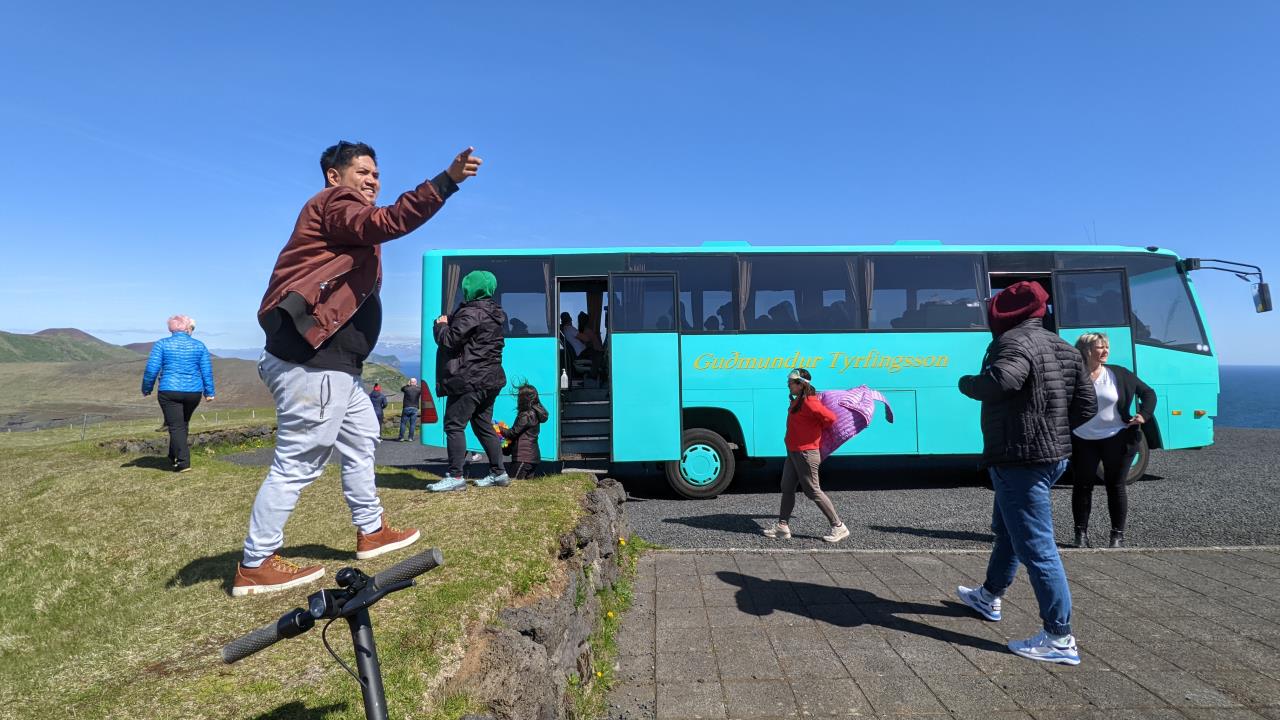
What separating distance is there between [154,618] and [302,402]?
4.27ft

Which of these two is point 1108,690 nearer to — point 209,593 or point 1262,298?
point 209,593

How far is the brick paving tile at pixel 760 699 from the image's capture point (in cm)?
328

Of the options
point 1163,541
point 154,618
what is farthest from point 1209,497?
point 154,618

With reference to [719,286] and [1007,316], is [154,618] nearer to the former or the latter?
[1007,316]

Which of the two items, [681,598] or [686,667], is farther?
[681,598]

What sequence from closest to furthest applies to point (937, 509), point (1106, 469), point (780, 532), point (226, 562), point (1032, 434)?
point (1032, 434)
point (226, 562)
point (1106, 469)
point (780, 532)
point (937, 509)

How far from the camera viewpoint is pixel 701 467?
9.24 meters

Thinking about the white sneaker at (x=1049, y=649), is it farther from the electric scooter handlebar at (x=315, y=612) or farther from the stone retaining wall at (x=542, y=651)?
the electric scooter handlebar at (x=315, y=612)

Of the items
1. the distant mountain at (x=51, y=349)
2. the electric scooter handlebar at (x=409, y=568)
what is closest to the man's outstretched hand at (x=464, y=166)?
the electric scooter handlebar at (x=409, y=568)

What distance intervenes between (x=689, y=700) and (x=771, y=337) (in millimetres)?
6397

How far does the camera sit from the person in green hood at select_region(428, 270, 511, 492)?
592 centimetres

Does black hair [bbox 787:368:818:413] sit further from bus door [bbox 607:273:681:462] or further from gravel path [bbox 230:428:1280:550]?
bus door [bbox 607:273:681:462]

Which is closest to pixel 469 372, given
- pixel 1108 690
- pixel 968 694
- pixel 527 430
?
pixel 527 430

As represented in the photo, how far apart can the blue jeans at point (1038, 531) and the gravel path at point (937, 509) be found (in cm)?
261
